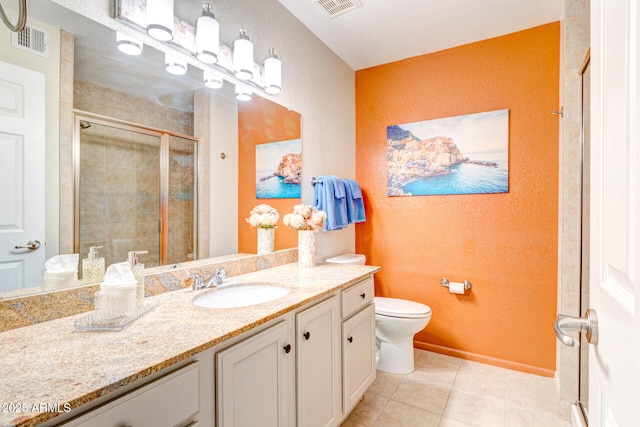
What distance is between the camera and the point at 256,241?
1.86m

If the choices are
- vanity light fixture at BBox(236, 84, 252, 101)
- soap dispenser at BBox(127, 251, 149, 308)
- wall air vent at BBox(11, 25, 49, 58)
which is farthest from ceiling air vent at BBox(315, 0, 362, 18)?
soap dispenser at BBox(127, 251, 149, 308)

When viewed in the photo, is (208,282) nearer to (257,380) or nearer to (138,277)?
(138,277)

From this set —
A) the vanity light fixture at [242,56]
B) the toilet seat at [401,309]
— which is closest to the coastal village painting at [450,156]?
the toilet seat at [401,309]

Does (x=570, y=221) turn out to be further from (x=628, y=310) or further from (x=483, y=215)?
(x=628, y=310)

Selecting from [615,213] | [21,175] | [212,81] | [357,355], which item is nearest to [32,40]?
[21,175]

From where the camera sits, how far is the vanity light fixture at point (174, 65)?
140cm

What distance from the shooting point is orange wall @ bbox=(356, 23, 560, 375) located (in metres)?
2.21

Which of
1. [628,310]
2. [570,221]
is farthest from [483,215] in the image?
[628,310]

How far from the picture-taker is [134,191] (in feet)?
4.16

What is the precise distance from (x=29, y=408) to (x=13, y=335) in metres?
0.47

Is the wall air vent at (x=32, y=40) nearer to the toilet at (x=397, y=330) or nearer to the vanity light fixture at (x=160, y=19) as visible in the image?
the vanity light fixture at (x=160, y=19)

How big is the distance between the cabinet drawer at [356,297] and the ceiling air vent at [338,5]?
5.71ft

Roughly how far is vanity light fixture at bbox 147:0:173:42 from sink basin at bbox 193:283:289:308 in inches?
43.8

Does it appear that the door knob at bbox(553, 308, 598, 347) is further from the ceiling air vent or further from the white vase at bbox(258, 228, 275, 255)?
the ceiling air vent
